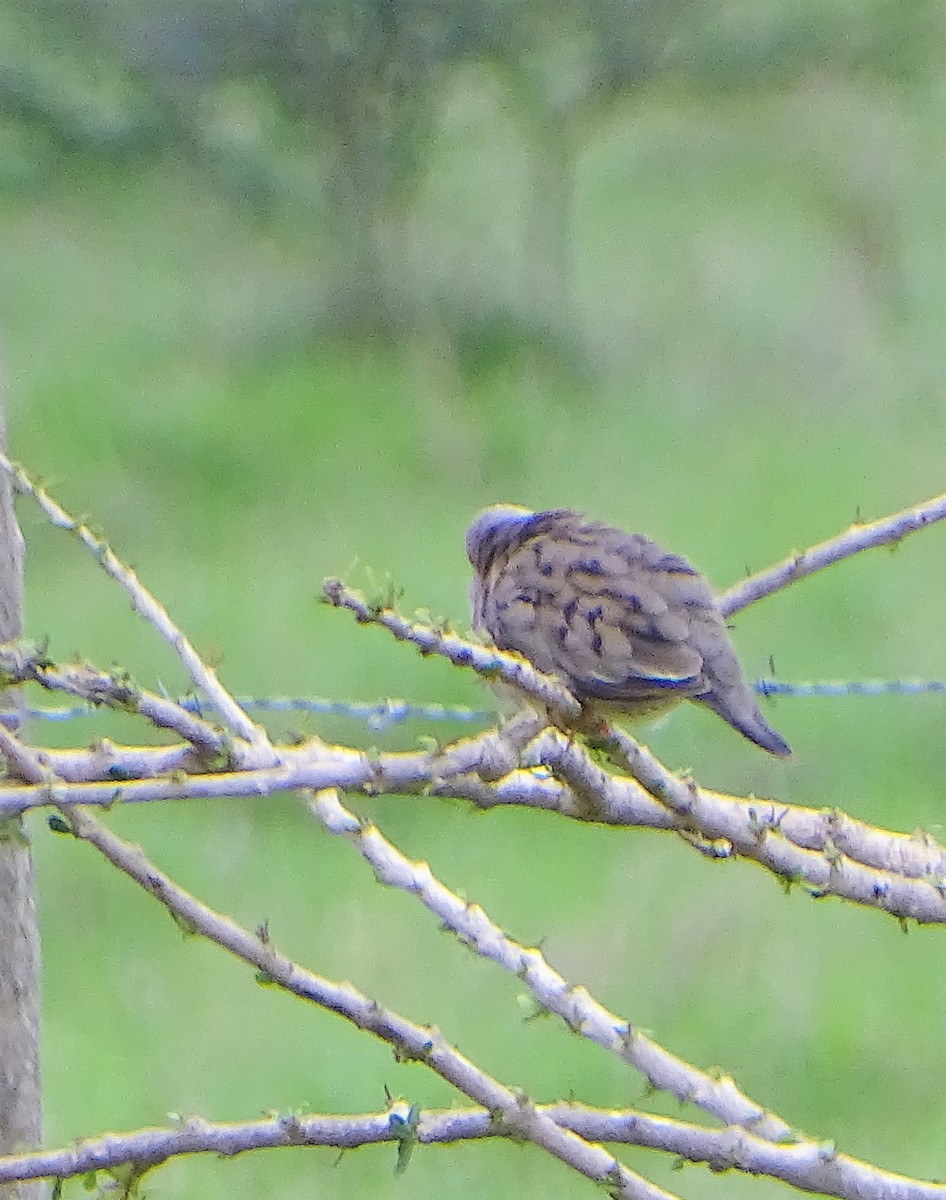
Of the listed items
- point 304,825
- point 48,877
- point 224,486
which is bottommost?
point 48,877

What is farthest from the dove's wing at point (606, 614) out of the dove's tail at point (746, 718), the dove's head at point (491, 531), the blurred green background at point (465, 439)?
the blurred green background at point (465, 439)

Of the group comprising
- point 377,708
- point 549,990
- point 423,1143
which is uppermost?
point 377,708

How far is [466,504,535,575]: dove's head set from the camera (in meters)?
3.73

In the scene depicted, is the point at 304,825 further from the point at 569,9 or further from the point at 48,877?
the point at 569,9

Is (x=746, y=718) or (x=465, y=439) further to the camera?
(x=465, y=439)

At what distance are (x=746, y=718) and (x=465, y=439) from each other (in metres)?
6.24

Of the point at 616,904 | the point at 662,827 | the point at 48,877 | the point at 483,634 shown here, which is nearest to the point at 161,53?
the point at 48,877

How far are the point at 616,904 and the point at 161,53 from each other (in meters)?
5.48

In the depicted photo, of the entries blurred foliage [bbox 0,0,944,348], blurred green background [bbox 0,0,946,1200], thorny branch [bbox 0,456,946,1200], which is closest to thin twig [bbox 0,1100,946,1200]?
thorny branch [bbox 0,456,946,1200]

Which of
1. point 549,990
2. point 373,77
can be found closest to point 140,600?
point 549,990

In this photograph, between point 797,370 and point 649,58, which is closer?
point 649,58

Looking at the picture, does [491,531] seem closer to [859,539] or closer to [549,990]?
[859,539]

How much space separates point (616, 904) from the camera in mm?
5672

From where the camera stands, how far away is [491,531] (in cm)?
380
